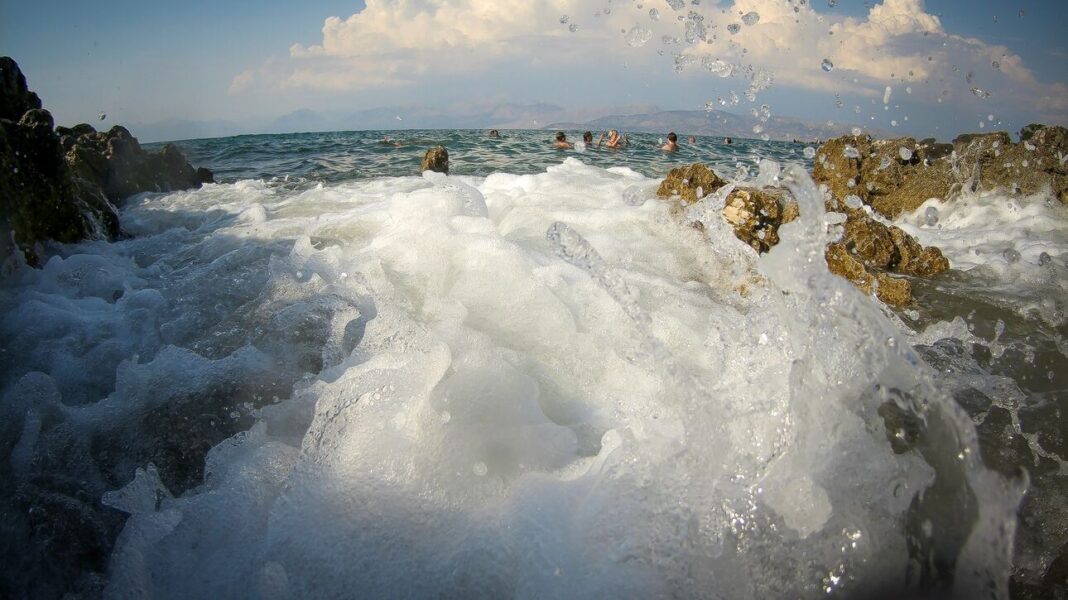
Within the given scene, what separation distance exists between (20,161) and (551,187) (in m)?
5.82

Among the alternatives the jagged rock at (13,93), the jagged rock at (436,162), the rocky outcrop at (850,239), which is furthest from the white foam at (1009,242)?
the jagged rock at (13,93)

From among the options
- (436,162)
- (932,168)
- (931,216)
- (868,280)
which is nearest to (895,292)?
(868,280)

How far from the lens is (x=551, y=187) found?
7527 millimetres

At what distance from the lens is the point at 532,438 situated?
7.27ft

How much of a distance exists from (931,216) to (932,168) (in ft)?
3.12

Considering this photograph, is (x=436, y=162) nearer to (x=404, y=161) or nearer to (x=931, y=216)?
(x=404, y=161)

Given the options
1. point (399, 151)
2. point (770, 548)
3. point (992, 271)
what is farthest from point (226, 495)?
A: point (399, 151)

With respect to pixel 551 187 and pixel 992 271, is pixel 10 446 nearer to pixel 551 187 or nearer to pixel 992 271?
pixel 551 187

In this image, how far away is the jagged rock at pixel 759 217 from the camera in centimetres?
493

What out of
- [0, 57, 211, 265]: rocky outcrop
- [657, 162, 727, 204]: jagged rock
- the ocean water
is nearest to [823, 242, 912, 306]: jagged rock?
the ocean water

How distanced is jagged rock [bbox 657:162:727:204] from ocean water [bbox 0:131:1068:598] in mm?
2516

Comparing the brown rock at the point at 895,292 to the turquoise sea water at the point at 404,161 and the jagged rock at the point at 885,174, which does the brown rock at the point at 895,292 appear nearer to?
the jagged rock at the point at 885,174

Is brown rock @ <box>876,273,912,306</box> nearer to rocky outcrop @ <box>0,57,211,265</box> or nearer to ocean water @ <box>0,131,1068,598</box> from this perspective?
ocean water @ <box>0,131,1068,598</box>

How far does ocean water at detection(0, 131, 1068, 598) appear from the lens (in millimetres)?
1695
